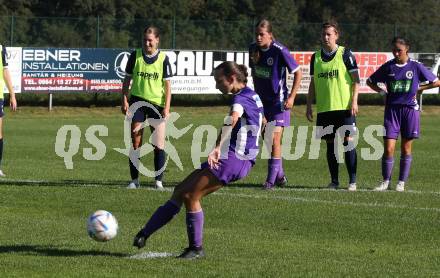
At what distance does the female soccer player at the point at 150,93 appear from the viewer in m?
14.2

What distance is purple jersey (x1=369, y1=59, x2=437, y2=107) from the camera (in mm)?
14398

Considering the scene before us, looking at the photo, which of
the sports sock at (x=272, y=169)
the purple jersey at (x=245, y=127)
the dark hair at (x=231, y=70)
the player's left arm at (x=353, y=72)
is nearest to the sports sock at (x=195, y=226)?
the purple jersey at (x=245, y=127)

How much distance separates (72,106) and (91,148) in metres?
14.8

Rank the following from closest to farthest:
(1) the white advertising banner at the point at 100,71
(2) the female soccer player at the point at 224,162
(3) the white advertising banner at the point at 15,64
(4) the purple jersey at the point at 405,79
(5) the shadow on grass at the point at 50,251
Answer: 1. (2) the female soccer player at the point at 224,162
2. (5) the shadow on grass at the point at 50,251
3. (4) the purple jersey at the point at 405,79
4. (3) the white advertising banner at the point at 15,64
5. (1) the white advertising banner at the point at 100,71

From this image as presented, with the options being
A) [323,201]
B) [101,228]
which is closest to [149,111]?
[323,201]

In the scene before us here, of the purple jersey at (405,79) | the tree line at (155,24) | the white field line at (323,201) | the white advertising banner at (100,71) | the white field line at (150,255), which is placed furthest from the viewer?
the tree line at (155,24)

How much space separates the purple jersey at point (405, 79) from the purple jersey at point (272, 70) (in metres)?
1.32

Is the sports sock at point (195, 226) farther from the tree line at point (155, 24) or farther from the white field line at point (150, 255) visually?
the tree line at point (155, 24)

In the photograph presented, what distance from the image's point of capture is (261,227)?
11.0 metres

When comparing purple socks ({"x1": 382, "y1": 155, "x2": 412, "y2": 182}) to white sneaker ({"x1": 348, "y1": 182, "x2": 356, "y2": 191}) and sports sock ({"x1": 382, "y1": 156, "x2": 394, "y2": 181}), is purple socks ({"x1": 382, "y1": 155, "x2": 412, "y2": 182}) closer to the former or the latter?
sports sock ({"x1": 382, "y1": 156, "x2": 394, "y2": 181})

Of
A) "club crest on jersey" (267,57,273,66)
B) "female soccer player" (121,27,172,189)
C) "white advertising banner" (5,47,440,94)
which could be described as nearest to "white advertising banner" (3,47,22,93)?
"white advertising banner" (5,47,440,94)

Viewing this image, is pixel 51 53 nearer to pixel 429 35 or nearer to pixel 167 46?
pixel 167 46

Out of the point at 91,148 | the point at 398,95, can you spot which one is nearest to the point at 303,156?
the point at 91,148

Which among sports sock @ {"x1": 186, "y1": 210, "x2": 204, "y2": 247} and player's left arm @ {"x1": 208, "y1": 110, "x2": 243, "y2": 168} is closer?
player's left arm @ {"x1": 208, "y1": 110, "x2": 243, "y2": 168}
